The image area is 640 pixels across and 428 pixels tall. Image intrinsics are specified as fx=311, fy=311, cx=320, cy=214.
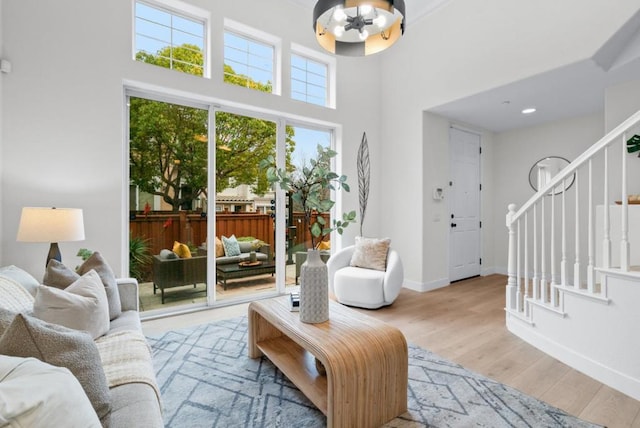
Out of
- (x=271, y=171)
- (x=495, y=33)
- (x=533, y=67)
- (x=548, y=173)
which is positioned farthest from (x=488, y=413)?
(x=548, y=173)

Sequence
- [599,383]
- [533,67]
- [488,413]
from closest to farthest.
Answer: [488,413] → [599,383] → [533,67]

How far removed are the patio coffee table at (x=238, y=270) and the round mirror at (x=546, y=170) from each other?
4.42m

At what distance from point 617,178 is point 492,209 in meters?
2.12

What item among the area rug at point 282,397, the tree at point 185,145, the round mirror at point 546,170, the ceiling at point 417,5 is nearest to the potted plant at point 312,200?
the area rug at point 282,397

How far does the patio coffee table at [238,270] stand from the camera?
3.83 meters

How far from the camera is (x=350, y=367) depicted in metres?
1.56

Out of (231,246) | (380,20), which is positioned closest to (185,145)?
(231,246)

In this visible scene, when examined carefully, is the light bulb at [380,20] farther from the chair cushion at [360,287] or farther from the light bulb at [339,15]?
the chair cushion at [360,287]

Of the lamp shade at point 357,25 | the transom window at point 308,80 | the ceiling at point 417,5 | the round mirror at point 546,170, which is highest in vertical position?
the ceiling at point 417,5

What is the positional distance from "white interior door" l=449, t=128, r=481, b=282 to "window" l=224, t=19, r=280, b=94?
2.88 m

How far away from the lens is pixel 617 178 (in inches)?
142

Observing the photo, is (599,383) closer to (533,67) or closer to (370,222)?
(533,67)

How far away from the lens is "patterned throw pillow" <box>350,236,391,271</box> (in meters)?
3.87

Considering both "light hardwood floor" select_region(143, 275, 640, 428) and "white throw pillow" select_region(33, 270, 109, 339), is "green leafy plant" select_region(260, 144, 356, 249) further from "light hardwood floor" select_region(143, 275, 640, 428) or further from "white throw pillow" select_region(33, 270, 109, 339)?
"light hardwood floor" select_region(143, 275, 640, 428)
